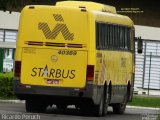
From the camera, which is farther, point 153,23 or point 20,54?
point 153,23

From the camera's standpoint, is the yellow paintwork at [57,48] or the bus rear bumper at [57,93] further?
the yellow paintwork at [57,48]

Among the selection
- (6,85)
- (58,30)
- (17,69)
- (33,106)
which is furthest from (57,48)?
(6,85)

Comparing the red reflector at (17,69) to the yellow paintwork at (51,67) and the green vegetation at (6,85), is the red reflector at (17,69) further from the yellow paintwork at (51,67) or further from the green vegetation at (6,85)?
the green vegetation at (6,85)

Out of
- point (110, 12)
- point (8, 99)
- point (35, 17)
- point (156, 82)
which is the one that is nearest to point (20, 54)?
point (35, 17)

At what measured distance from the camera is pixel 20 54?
85.0 ft

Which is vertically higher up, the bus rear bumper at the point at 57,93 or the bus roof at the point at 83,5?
the bus roof at the point at 83,5

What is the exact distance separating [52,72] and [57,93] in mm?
702

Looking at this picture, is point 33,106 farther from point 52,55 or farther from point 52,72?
point 52,55

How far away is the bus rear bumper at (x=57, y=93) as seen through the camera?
992 inches

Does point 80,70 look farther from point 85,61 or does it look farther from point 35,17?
point 35,17

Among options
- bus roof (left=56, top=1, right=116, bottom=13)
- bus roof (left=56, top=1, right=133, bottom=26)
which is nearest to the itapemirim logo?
bus roof (left=56, top=1, right=133, bottom=26)

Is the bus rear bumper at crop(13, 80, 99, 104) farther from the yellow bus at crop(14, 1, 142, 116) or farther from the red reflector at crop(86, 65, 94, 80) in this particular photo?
the red reflector at crop(86, 65, 94, 80)

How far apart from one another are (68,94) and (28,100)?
183 centimetres

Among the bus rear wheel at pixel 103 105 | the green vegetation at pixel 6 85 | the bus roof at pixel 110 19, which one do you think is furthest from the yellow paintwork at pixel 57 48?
the green vegetation at pixel 6 85
